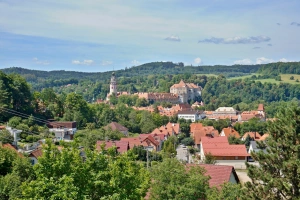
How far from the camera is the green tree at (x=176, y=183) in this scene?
13219 millimetres

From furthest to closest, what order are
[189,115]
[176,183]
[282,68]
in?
[282,68]
[189,115]
[176,183]

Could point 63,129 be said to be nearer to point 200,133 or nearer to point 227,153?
point 200,133

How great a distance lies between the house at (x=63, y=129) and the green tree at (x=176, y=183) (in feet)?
119

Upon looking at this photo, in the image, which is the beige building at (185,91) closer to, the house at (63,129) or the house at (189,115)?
the house at (189,115)

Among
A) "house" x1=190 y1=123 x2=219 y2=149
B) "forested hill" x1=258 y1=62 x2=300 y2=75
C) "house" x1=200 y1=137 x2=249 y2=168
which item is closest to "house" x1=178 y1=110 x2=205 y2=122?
"house" x1=190 y1=123 x2=219 y2=149

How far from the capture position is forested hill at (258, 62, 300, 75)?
183 metres

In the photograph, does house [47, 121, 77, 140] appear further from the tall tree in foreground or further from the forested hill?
the forested hill

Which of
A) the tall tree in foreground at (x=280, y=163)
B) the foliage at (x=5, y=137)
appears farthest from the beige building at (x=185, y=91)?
the tall tree in foreground at (x=280, y=163)

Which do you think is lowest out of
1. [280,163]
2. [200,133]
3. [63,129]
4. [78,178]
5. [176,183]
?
[200,133]

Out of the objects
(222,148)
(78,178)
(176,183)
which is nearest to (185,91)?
(222,148)

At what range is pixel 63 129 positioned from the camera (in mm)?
50844

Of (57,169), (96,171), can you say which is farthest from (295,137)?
(57,169)

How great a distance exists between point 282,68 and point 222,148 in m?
156

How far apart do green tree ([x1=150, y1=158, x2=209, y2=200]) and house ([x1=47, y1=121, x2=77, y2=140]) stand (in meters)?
36.4
